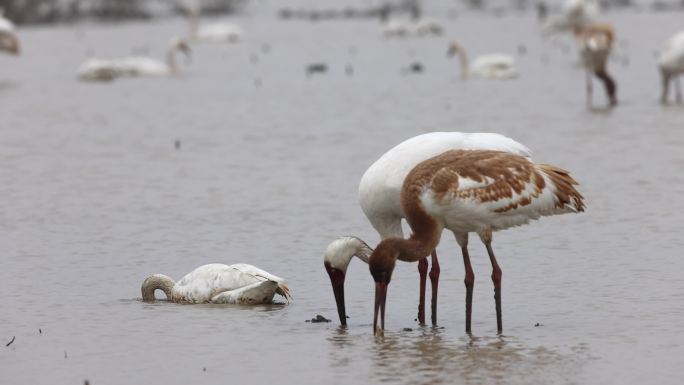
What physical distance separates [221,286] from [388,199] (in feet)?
4.82

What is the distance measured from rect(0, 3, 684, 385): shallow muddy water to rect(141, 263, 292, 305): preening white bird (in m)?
0.14

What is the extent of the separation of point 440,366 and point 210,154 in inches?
397

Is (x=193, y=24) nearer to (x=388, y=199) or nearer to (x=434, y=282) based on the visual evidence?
(x=434, y=282)

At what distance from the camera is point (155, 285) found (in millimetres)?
10125

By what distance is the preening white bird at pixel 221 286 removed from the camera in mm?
9930

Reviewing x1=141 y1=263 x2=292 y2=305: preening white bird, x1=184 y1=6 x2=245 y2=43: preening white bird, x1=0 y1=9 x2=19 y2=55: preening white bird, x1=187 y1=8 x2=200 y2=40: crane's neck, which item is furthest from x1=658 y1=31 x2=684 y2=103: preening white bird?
x1=187 y1=8 x2=200 y2=40: crane's neck

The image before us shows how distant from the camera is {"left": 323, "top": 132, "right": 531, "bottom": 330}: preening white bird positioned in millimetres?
9156

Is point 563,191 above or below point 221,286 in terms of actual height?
above

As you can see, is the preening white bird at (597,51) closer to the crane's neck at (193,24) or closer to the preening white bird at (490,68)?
the preening white bird at (490,68)

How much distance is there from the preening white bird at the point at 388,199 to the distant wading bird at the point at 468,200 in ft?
0.88

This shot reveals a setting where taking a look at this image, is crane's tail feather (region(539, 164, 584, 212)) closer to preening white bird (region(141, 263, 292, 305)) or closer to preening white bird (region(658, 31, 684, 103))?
preening white bird (region(141, 263, 292, 305))

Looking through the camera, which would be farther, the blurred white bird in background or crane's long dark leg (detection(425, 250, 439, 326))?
the blurred white bird in background

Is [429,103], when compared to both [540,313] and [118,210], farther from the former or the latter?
[540,313]

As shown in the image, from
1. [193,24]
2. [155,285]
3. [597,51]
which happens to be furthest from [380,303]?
[193,24]
